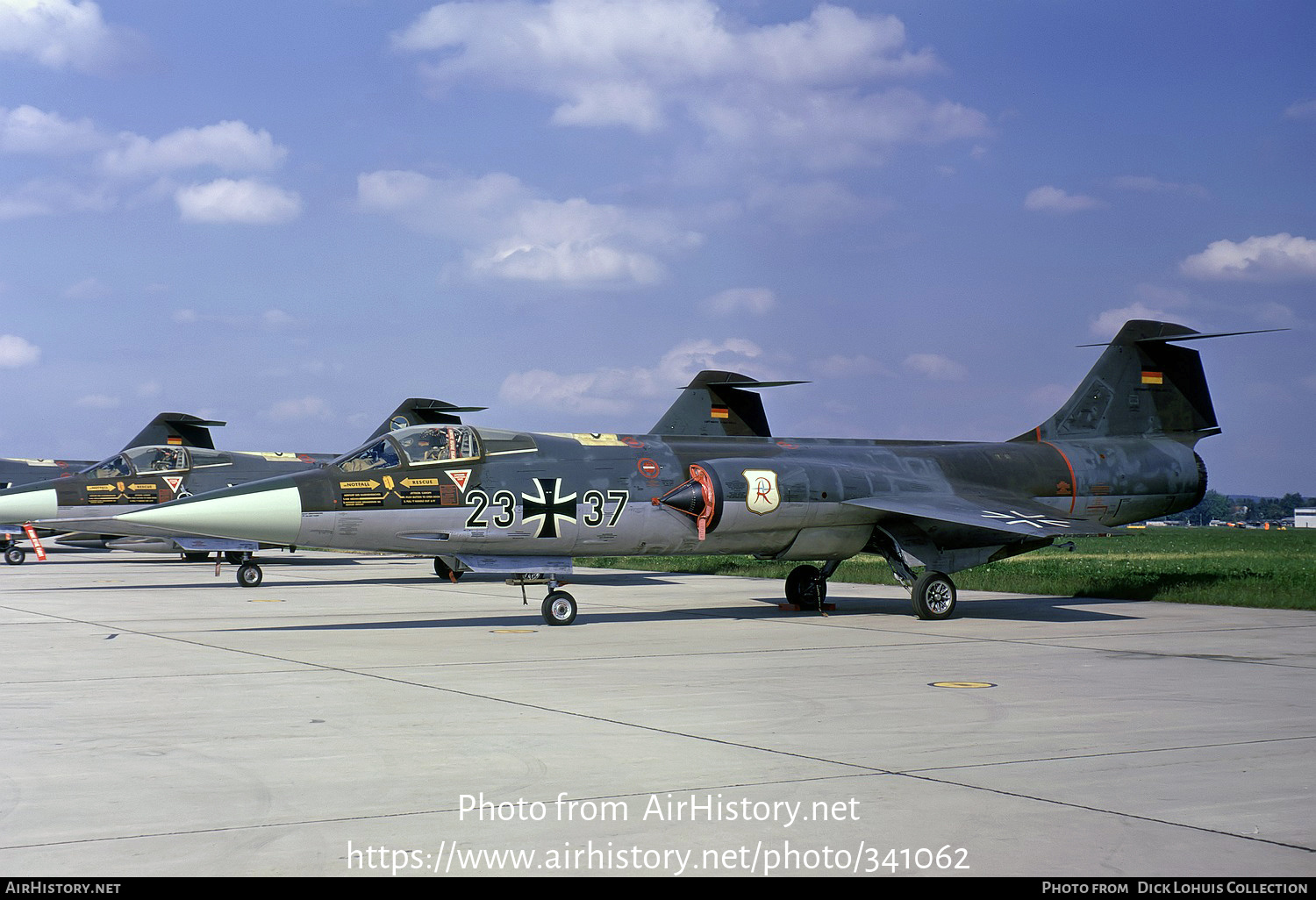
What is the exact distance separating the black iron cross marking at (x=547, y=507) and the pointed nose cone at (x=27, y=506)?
627 inches

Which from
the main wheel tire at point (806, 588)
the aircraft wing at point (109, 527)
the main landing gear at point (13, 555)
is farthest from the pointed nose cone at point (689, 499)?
the main landing gear at point (13, 555)

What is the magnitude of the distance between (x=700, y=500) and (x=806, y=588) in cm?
334

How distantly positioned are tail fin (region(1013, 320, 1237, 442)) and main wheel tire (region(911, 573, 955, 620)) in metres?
4.76

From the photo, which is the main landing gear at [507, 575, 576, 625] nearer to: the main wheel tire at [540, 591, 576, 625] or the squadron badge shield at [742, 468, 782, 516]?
the main wheel tire at [540, 591, 576, 625]

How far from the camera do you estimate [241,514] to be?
15.1 metres

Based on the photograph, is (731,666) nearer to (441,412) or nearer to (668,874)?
(668,874)

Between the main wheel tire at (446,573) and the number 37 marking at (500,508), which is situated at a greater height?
the number 37 marking at (500,508)

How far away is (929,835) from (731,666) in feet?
21.4

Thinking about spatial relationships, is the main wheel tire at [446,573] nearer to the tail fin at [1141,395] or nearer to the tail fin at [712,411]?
the tail fin at [712,411]

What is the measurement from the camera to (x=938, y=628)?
16391 millimetres

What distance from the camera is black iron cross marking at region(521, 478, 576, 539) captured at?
53.8 feet

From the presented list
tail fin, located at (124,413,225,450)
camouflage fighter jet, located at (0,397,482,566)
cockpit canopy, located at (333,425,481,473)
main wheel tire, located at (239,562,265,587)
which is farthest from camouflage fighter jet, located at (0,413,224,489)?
cockpit canopy, located at (333,425,481,473)

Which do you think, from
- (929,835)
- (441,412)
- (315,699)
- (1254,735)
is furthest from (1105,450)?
(441,412)

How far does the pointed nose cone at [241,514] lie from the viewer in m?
14.9
